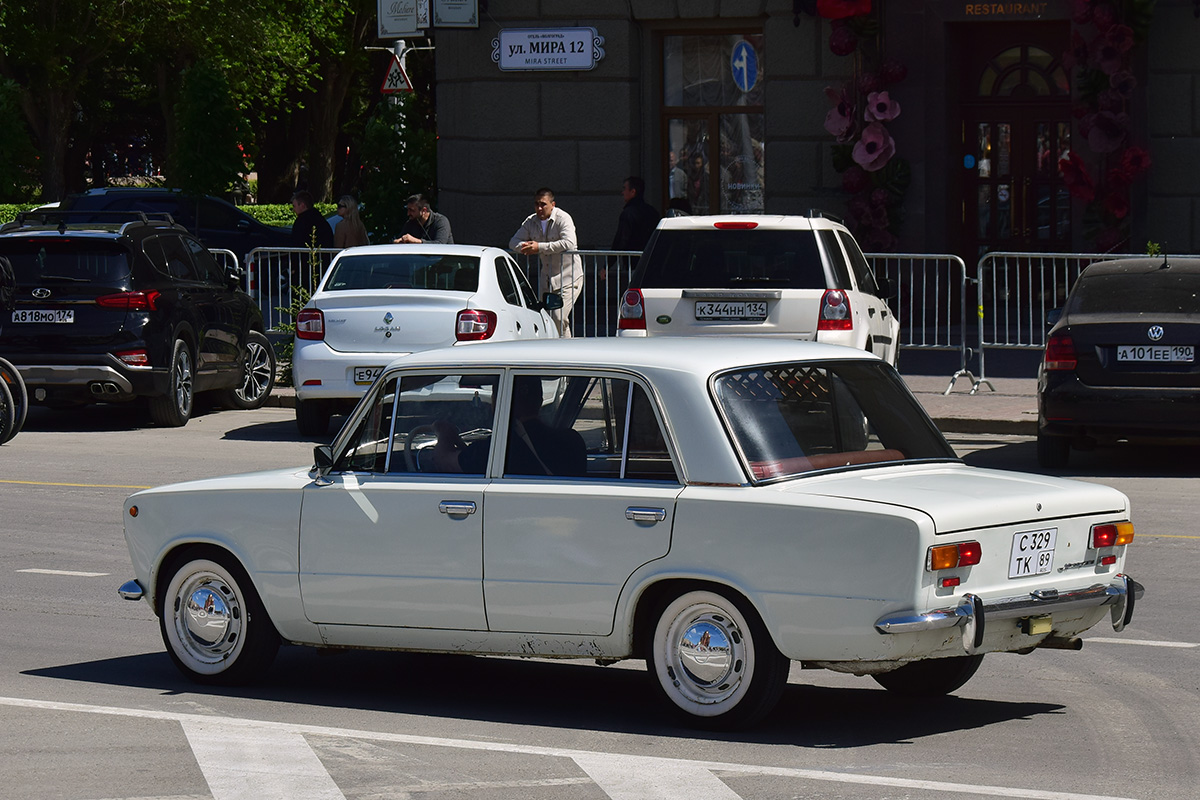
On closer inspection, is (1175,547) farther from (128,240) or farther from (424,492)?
(128,240)

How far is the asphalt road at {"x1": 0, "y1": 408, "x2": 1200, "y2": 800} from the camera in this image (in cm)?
612

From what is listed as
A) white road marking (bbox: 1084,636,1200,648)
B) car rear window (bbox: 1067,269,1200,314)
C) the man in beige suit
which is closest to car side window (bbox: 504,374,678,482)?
white road marking (bbox: 1084,636,1200,648)

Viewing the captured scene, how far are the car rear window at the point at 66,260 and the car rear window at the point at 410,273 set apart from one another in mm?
2115

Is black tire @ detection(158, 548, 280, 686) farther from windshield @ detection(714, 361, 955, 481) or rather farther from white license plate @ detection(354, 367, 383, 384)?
white license plate @ detection(354, 367, 383, 384)

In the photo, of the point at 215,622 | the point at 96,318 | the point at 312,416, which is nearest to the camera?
the point at 215,622

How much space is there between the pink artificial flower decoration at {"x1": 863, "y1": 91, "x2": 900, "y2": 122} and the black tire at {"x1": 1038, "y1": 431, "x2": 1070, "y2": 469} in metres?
9.44

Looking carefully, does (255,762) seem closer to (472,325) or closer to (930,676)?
(930,676)

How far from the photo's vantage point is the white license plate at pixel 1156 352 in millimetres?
13680

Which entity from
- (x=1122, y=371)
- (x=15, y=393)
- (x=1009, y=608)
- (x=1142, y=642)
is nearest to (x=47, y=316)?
(x=15, y=393)

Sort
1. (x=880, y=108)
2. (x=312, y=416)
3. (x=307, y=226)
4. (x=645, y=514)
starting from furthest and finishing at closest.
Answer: (x=880, y=108) < (x=307, y=226) < (x=312, y=416) < (x=645, y=514)

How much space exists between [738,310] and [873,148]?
8.43 meters

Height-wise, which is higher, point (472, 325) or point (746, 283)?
point (746, 283)

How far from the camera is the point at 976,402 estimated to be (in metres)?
17.8

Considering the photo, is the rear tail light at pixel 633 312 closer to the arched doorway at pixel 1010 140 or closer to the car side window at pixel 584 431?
the car side window at pixel 584 431
